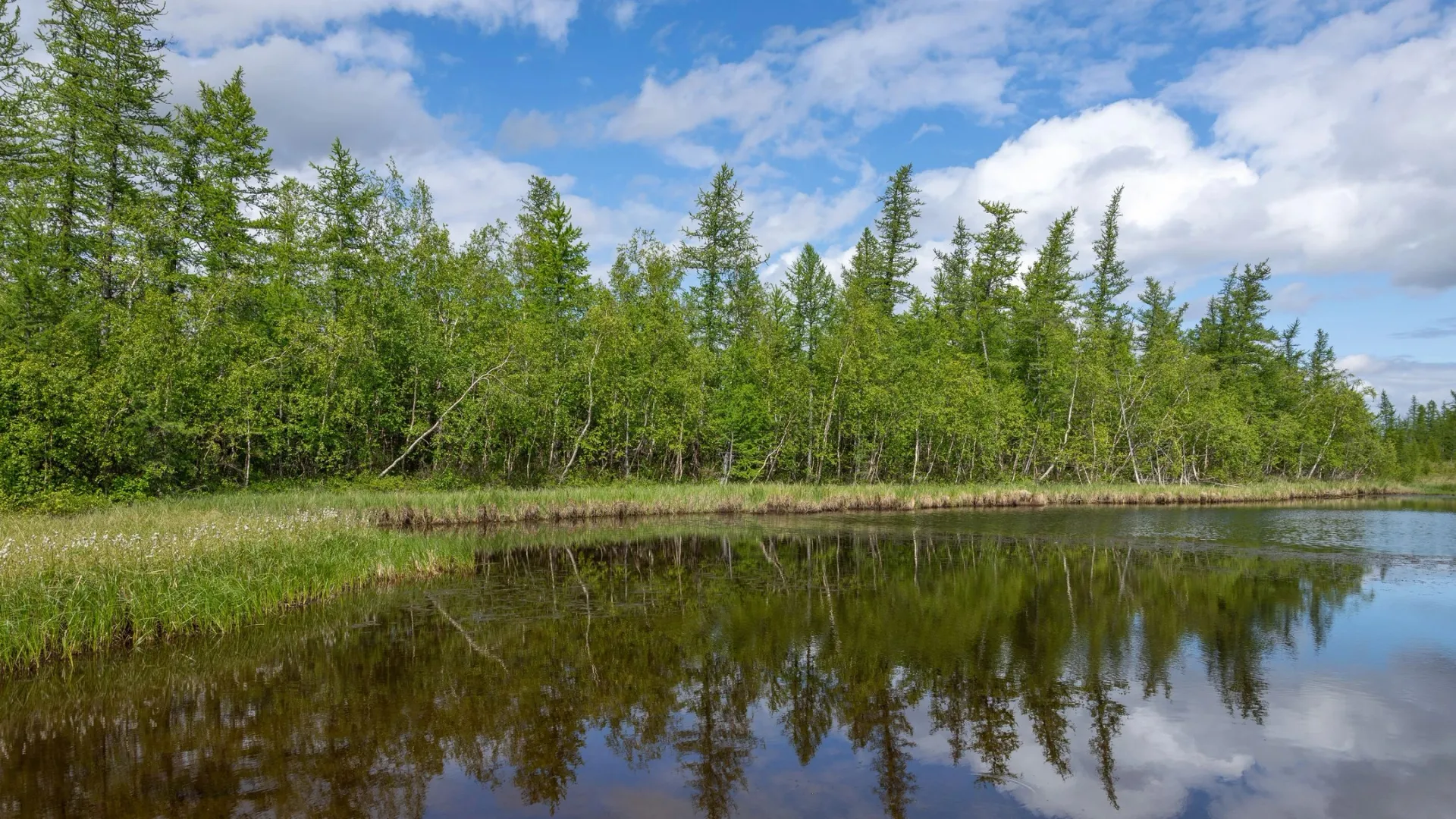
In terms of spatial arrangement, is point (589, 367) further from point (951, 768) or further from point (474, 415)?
point (951, 768)

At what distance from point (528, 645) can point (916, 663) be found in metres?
5.84

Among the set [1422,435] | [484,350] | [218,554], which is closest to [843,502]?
[484,350]

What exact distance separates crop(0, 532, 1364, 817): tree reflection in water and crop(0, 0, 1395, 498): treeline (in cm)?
1431

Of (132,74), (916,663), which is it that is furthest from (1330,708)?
(132,74)

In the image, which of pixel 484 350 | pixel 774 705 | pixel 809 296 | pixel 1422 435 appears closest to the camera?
pixel 774 705

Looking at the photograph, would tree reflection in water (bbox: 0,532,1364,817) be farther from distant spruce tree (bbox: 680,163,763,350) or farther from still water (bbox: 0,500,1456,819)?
distant spruce tree (bbox: 680,163,763,350)

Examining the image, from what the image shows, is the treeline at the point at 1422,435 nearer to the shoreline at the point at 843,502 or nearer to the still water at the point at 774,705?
the shoreline at the point at 843,502

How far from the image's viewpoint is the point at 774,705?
883 centimetres

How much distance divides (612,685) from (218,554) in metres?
8.26

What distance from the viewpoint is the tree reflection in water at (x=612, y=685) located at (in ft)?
22.6

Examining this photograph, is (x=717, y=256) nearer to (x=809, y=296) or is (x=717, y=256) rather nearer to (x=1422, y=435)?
(x=809, y=296)

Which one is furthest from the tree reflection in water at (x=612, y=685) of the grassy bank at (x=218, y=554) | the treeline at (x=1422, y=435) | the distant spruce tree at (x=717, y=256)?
the treeline at (x=1422, y=435)

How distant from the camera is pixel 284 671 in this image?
32.1 ft

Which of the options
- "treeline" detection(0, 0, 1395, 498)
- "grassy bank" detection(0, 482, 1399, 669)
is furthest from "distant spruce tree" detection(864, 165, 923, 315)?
"grassy bank" detection(0, 482, 1399, 669)
